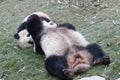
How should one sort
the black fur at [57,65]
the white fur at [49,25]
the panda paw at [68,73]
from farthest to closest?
the white fur at [49,25] < the black fur at [57,65] < the panda paw at [68,73]

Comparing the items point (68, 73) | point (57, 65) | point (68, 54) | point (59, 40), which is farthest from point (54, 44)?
point (68, 73)

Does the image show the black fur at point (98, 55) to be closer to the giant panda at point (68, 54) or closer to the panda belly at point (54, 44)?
the giant panda at point (68, 54)

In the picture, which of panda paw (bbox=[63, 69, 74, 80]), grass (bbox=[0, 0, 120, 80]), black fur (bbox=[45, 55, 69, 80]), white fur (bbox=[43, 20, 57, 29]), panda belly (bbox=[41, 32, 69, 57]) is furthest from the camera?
white fur (bbox=[43, 20, 57, 29])

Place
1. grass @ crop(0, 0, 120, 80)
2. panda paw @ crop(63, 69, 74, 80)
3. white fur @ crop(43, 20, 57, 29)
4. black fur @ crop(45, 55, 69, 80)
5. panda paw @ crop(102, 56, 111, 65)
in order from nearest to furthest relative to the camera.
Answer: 1. panda paw @ crop(63, 69, 74, 80)
2. black fur @ crop(45, 55, 69, 80)
3. panda paw @ crop(102, 56, 111, 65)
4. grass @ crop(0, 0, 120, 80)
5. white fur @ crop(43, 20, 57, 29)

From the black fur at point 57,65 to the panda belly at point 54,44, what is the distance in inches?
6.3

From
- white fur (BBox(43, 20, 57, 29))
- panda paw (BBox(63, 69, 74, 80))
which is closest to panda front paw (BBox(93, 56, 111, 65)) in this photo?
panda paw (BBox(63, 69, 74, 80))

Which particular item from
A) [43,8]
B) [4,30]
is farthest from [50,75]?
[43,8]

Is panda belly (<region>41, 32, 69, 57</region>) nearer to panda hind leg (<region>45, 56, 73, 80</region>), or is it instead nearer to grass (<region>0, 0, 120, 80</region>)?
A: panda hind leg (<region>45, 56, 73, 80</region>)

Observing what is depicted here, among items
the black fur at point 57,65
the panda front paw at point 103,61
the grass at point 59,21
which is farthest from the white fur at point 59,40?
the panda front paw at point 103,61

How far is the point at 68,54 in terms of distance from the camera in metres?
5.71

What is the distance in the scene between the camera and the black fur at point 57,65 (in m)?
5.46

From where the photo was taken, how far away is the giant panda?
549cm

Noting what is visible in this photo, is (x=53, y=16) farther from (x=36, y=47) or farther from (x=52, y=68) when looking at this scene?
(x=52, y=68)

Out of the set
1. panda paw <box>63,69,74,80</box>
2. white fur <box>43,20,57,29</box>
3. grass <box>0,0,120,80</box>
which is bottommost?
grass <box>0,0,120,80</box>
